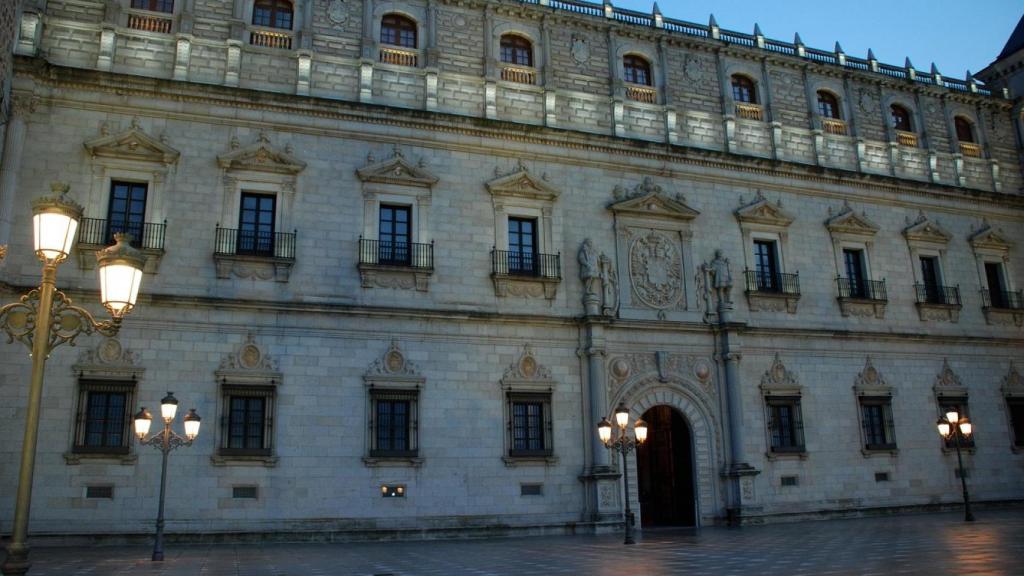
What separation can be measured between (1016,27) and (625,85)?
62.9ft

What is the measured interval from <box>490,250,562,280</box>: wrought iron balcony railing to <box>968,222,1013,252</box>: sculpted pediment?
15.8 m

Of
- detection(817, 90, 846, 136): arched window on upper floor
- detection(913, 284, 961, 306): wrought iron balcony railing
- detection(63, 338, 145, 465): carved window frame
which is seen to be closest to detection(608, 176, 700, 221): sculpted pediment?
detection(817, 90, 846, 136): arched window on upper floor

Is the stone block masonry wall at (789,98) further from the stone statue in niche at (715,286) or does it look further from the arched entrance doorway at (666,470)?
the arched entrance doorway at (666,470)

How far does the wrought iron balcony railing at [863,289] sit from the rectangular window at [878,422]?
10.6 feet

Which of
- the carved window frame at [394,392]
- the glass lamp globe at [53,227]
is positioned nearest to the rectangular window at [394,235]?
the carved window frame at [394,392]

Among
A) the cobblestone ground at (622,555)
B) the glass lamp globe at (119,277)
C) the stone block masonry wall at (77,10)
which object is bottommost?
the cobblestone ground at (622,555)

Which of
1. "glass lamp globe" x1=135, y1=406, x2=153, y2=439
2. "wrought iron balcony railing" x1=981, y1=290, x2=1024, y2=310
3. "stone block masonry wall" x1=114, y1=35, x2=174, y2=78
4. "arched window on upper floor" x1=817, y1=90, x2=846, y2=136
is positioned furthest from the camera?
"wrought iron balcony railing" x1=981, y1=290, x2=1024, y2=310

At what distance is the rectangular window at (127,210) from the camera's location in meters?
19.2

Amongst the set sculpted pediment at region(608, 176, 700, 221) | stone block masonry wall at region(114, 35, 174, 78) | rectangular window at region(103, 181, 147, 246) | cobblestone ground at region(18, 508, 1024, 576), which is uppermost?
stone block masonry wall at region(114, 35, 174, 78)

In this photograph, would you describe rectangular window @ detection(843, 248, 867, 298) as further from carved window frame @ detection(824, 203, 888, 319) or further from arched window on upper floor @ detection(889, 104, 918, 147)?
arched window on upper floor @ detection(889, 104, 918, 147)

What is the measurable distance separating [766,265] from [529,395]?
9.05 metres

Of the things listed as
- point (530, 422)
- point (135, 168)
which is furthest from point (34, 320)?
point (530, 422)

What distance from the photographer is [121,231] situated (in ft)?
62.9

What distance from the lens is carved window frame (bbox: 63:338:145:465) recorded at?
57.9 feet
